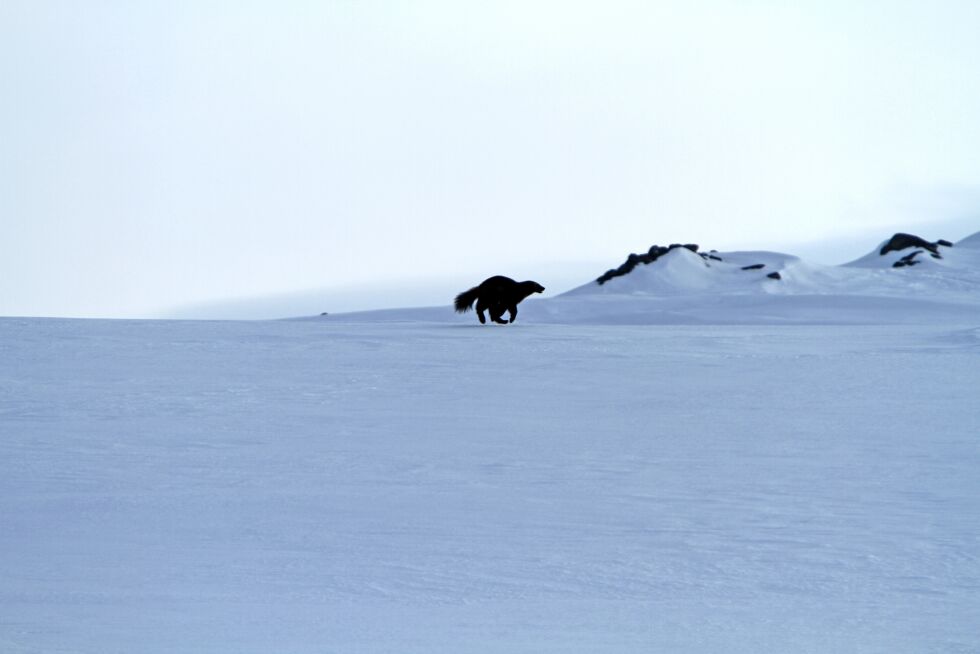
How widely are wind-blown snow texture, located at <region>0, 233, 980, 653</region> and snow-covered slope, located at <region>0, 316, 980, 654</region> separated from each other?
0.8 inches

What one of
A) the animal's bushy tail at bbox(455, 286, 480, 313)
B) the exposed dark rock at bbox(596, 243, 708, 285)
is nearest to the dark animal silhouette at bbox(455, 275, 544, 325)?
the animal's bushy tail at bbox(455, 286, 480, 313)

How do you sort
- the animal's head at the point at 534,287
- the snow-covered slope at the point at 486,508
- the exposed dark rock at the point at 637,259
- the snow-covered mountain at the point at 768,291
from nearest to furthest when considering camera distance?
1. the snow-covered slope at the point at 486,508
2. the animal's head at the point at 534,287
3. the snow-covered mountain at the point at 768,291
4. the exposed dark rock at the point at 637,259

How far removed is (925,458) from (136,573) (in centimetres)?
432

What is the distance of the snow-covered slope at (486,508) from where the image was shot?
156 inches

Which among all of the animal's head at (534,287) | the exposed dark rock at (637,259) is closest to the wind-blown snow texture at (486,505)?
the animal's head at (534,287)

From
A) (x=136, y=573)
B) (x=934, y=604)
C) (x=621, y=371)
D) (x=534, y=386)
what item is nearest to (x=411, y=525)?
(x=136, y=573)

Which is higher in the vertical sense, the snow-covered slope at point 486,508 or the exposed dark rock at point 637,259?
the exposed dark rock at point 637,259

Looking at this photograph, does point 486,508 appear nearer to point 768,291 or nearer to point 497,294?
point 497,294

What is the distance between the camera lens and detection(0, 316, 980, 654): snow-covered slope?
156 inches

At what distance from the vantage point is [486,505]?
575cm

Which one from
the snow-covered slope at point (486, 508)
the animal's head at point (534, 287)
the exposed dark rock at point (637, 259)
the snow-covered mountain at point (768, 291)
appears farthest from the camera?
the exposed dark rock at point (637, 259)

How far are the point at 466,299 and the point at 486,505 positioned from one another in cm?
959

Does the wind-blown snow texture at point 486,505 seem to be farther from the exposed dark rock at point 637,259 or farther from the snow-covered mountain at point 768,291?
the exposed dark rock at point 637,259

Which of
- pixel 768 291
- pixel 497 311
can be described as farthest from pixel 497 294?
pixel 768 291
